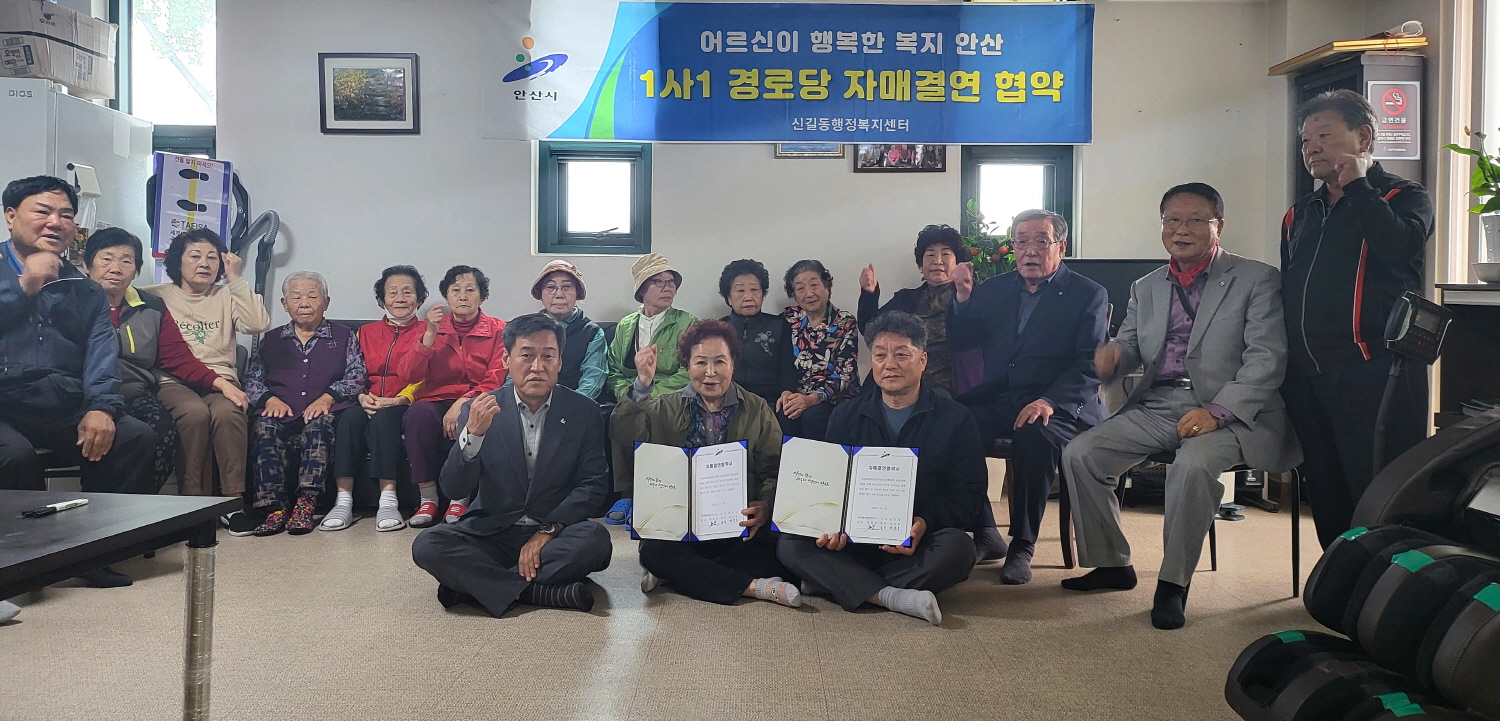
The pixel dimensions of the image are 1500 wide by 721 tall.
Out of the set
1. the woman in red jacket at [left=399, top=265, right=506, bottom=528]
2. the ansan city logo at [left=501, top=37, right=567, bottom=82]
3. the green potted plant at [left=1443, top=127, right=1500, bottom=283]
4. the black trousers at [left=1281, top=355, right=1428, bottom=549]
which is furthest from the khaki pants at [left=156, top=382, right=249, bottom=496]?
the green potted plant at [left=1443, top=127, right=1500, bottom=283]

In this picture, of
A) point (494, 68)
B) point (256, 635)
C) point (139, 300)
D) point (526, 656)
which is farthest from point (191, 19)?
point (526, 656)

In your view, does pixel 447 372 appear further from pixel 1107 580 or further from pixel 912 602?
pixel 1107 580

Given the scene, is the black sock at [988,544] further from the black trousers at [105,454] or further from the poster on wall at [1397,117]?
the black trousers at [105,454]

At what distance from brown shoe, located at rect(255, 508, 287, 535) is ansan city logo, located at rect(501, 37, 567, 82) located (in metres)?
2.04

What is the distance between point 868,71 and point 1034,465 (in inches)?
65.4

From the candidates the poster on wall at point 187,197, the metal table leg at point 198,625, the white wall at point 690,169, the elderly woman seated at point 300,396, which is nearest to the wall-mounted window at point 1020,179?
the white wall at point 690,169

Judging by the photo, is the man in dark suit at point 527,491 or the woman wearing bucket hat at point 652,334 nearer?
the man in dark suit at point 527,491

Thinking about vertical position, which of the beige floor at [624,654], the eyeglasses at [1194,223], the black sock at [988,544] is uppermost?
the eyeglasses at [1194,223]

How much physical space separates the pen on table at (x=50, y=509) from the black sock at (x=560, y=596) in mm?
1348

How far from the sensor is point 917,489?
2.95 meters

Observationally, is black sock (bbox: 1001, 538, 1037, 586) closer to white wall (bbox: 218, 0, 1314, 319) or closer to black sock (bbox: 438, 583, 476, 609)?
black sock (bbox: 438, 583, 476, 609)

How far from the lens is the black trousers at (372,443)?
4160mm

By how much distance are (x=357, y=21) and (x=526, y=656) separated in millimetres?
3900

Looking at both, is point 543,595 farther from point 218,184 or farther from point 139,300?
point 218,184
